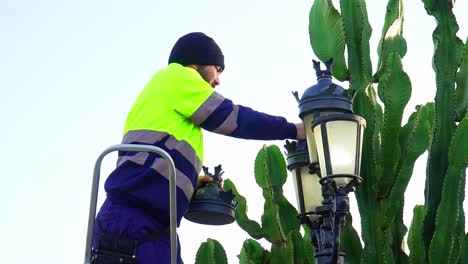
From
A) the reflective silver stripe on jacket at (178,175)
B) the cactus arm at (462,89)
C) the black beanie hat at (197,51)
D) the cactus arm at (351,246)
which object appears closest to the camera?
the reflective silver stripe on jacket at (178,175)

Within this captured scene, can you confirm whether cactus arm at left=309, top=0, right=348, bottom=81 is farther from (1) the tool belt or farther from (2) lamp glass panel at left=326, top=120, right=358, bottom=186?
(1) the tool belt

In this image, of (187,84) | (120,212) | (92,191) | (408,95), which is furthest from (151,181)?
(408,95)

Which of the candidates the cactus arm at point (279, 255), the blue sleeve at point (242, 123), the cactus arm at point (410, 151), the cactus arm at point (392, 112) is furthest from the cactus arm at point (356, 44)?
the blue sleeve at point (242, 123)

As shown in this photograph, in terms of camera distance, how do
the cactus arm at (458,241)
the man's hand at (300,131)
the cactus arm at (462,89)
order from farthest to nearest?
1. the cactus arm at (462,89)
2. the cactus arm at (458,241)
3. the man's hand at (300,131)

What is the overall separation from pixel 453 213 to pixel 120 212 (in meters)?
2.57

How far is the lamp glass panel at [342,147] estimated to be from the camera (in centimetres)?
383

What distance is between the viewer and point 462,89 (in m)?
5.50

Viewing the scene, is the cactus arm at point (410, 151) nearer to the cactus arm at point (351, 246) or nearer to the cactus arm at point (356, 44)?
the cactus arm at point (351, 246)

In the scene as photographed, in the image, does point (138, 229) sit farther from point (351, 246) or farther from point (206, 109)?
point (351, 246)

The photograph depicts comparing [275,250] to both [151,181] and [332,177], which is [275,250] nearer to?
[332,177]

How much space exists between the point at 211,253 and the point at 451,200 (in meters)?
1.62

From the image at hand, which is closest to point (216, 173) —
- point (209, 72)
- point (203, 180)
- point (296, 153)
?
point (203, 180)

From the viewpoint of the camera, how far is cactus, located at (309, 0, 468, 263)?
16.6 feet

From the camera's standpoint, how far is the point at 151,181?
331 cm
